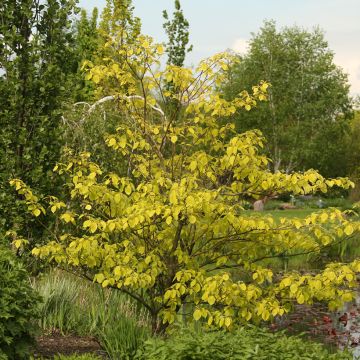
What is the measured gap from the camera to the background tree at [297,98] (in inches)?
1490

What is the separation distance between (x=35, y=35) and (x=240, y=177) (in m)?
3.92

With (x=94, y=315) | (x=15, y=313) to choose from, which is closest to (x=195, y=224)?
(x=94, y=315)

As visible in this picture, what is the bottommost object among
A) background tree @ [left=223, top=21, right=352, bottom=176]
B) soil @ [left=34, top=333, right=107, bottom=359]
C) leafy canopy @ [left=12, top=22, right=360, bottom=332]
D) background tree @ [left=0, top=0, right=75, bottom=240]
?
soil @ [left=34, top=333, right=107, bottom=359]

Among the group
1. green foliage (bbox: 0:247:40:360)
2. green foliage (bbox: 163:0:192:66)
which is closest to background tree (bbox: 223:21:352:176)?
green foliage (bbox: 163:0:192:66)

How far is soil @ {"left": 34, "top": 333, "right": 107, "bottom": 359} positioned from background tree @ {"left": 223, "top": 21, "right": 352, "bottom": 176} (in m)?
29.6

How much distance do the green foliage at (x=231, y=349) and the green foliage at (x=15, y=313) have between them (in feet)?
3.91

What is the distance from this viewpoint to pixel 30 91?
9.45 meters

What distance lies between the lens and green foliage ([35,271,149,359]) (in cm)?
724

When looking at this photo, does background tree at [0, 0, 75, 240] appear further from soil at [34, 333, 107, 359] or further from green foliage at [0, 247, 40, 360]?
green foliage at [0, 247, 40, 360]

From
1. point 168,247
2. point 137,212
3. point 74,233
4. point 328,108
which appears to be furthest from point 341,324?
point 328,108

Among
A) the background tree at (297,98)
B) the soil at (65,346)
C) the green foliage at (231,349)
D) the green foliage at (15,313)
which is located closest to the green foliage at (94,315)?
the soil at (65,346)

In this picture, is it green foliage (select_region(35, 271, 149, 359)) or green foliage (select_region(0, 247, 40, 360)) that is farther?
green foliage (select_region(35, 271, 149, 359))

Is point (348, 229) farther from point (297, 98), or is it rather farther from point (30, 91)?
point (297, 98)

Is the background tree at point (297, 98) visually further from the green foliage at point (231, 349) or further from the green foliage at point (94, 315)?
the green foliage at point (231, 349)
